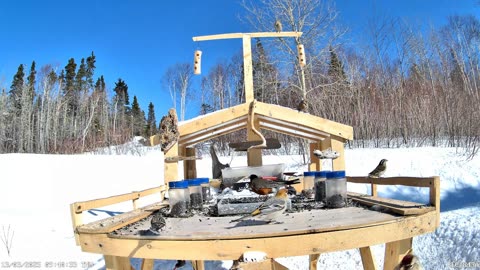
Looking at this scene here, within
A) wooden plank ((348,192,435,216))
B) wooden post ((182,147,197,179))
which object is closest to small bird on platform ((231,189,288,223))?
wooden plank ((348,192,435,216))

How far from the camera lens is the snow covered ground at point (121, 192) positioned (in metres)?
4.77

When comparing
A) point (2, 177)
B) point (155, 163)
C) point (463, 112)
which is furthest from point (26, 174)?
point (463, 112)

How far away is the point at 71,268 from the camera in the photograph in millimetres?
5066

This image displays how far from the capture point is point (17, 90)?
32.5 m

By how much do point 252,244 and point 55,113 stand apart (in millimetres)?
32606

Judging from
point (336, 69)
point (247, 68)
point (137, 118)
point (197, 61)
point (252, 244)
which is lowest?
point (252, 244)

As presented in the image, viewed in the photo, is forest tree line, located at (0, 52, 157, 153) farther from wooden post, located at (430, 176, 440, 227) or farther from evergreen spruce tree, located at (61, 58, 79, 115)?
wooden post, located at (430, 176, 440, 227)

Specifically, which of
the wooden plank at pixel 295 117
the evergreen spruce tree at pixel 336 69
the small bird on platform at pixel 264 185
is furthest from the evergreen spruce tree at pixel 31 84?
the small bird on platform at pixel 264 185

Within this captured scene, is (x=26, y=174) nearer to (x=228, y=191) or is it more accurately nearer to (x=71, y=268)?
(x=71, y=268)

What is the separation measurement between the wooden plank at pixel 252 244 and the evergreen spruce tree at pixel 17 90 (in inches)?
1321

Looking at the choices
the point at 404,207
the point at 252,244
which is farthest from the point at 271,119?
the point at 252,244

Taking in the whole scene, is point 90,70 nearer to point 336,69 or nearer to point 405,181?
point 336,69

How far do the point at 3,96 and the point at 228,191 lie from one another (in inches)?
1196

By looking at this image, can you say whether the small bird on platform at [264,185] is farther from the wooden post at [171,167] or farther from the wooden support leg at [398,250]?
the wooden post at [171,167]
